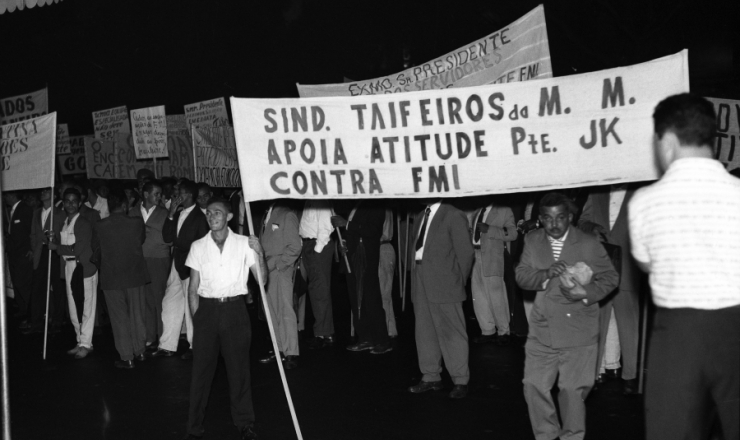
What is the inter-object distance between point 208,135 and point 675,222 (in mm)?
10090

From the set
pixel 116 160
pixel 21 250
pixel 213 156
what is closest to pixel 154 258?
pixel 213 156

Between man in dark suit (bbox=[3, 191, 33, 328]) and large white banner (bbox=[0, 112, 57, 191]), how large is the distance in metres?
2.49

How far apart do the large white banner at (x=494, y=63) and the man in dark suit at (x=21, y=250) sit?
5.43 metres

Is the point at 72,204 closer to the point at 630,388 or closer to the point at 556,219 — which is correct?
the point at 556,219

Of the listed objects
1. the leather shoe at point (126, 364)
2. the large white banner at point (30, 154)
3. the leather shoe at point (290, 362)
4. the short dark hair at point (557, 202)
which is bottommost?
the leather shoe at point (290, 362)

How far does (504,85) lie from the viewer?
248 inches

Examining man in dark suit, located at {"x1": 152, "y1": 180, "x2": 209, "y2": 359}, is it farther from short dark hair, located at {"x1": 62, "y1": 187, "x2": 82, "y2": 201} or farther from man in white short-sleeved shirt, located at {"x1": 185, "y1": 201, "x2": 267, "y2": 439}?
man in white short-sleeved shirt, located at {"x1": 185, "y1": 201, "x2": 267, "y2": 439}

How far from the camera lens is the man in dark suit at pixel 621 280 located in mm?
8039

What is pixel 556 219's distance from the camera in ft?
20.3

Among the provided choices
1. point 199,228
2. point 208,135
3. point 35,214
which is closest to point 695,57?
point 208,135

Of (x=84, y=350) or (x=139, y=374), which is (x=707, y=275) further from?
(x=84, y=350)

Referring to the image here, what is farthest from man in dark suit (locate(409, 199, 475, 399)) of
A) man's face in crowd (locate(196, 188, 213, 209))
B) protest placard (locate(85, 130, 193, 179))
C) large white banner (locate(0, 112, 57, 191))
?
protest placard (locate(85, 130, 193, 179))

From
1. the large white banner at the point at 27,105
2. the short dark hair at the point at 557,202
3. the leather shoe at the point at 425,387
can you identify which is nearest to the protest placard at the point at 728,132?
the short dark hair at the point at 557,202

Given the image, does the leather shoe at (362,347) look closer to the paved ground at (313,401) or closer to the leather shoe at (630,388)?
the paved ground at (313,401)
